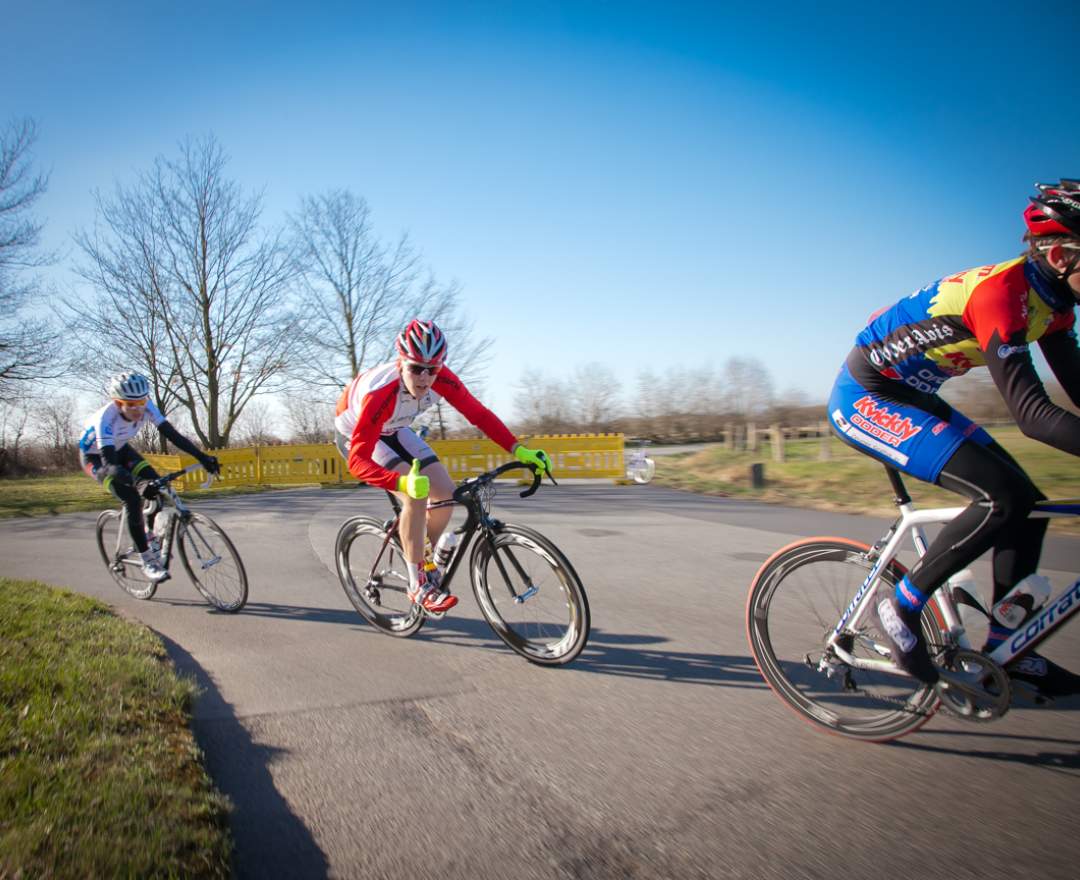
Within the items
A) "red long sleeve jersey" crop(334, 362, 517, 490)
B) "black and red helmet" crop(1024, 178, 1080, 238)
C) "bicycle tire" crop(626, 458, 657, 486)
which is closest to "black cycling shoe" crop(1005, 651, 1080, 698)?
"black and red helmet" crop(1024, 178, 1080, 238)

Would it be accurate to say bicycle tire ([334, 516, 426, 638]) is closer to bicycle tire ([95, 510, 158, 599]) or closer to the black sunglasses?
the black sunglasses

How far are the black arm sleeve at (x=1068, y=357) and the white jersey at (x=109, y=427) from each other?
6479mm

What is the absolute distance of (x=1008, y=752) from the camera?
251 centimetres

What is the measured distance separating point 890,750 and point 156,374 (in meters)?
30.7

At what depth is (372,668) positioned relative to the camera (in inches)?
147

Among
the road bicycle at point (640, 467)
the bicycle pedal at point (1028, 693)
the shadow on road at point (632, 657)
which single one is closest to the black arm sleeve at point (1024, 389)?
the bicycle pedal at point (1028, 693)

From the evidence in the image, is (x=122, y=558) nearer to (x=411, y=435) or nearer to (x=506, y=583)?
(x=411, y=435)

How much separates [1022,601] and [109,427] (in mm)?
6885

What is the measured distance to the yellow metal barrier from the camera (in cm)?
1952

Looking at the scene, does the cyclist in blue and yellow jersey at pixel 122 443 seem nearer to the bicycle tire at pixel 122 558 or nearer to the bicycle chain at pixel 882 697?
the bicycle tire at pixel 122 558

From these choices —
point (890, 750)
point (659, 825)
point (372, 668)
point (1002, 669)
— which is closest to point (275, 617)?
point (372, 668)

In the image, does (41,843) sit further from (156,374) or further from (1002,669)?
(156,374)

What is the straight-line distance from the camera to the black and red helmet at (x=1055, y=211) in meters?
2.18

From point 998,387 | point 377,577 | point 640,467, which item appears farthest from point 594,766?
point 640,467
